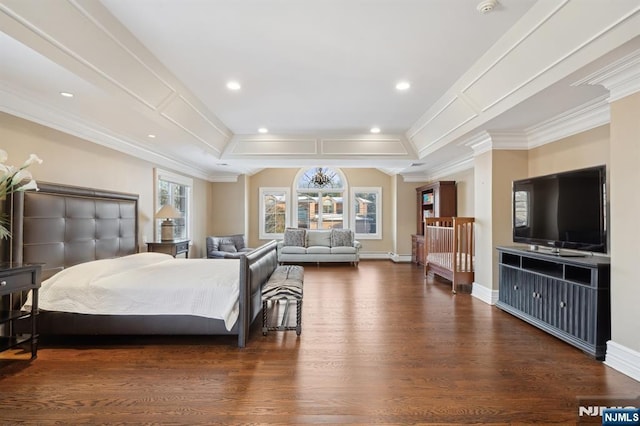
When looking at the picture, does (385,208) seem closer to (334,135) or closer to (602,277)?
(334,135)

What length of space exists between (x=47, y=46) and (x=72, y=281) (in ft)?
6.44

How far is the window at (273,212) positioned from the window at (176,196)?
8.27ft

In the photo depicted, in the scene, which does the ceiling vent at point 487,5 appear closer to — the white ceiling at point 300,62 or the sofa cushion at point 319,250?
the white ceiling at point 300,62

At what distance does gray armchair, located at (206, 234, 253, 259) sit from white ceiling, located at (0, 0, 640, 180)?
2.62 metres

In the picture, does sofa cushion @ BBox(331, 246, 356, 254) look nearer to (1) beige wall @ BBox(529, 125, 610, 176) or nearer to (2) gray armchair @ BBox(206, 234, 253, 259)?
(2) gray armchair @ BBox(206, 234, 253, 259)

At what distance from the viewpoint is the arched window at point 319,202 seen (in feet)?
30.0

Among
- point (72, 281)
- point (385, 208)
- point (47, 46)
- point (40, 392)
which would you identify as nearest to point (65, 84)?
point (47, 46)

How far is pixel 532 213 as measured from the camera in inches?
143

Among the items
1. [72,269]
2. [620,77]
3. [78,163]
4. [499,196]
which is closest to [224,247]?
[78,163]

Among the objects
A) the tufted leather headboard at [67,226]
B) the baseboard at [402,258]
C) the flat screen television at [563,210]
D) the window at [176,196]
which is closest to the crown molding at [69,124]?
the window at [176,196]

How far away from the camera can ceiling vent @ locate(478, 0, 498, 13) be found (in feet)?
7.38

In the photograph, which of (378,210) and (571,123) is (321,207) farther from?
(571,123)

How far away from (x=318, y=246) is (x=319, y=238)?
10.2 inches

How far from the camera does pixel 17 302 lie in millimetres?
2830
